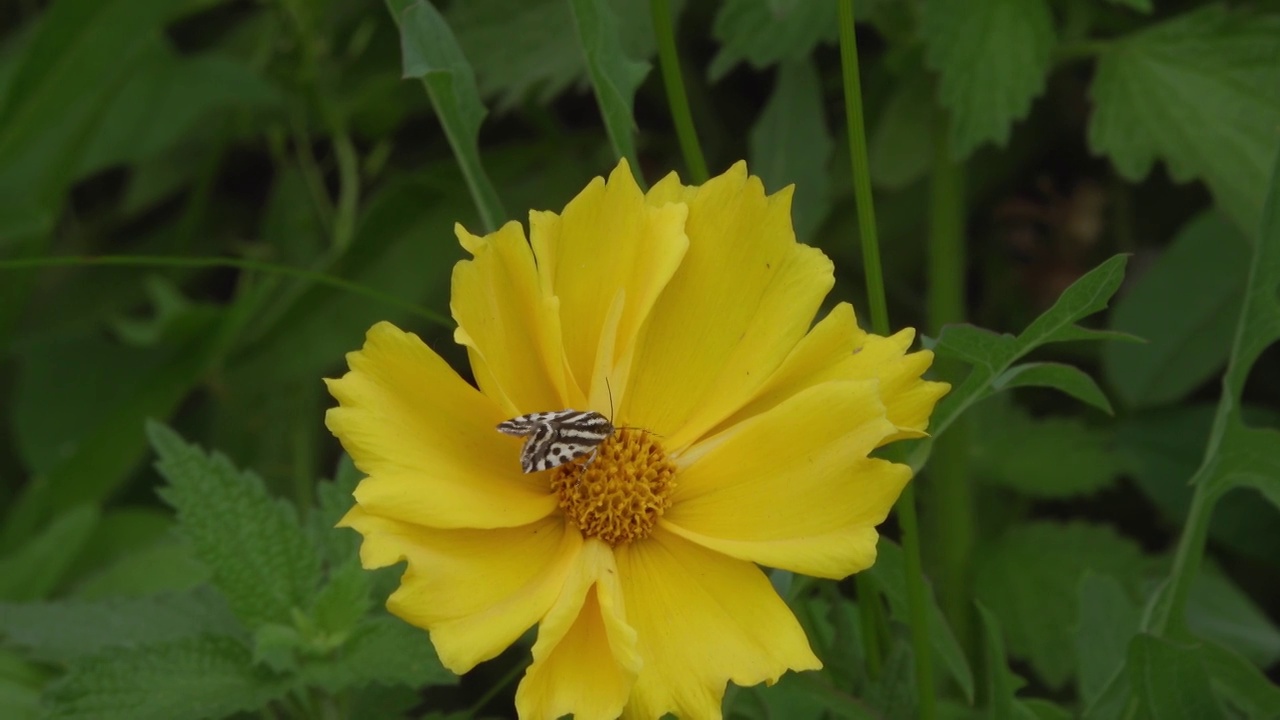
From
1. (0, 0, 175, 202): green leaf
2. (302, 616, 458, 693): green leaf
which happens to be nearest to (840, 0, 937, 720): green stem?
(302, 616, 458, 693): green leaf

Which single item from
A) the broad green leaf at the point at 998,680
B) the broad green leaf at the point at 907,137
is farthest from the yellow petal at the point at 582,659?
the broad green leaf at the point at 907,137

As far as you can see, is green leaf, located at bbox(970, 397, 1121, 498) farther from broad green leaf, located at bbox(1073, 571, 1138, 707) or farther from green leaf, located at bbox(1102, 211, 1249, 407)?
broad green leaf, located at bbox(1073, 571, 1138, 707)

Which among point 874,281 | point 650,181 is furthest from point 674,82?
point 650,181

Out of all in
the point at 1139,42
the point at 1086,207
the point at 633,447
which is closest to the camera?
the point at 633,447

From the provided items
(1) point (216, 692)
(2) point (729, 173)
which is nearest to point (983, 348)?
(2) point (729, 173)

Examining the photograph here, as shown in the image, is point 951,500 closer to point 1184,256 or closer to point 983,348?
point 1184,256

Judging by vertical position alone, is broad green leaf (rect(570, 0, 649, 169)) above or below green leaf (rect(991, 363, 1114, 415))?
above

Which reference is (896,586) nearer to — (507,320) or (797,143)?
(507,320)
